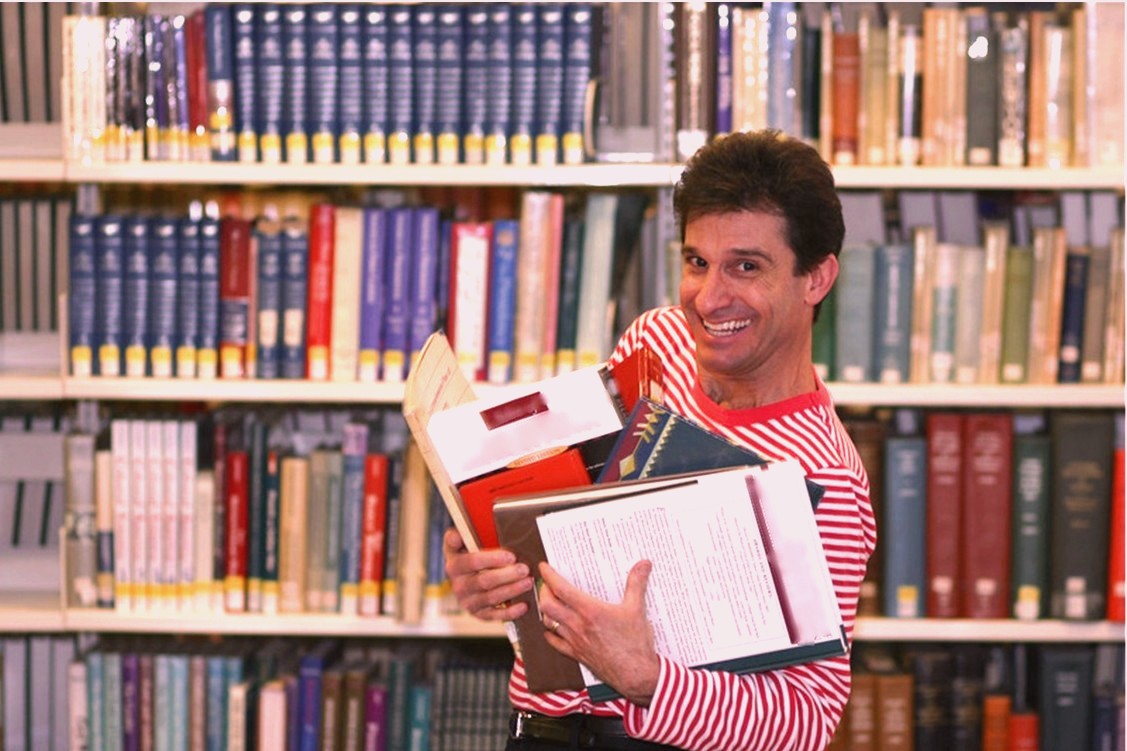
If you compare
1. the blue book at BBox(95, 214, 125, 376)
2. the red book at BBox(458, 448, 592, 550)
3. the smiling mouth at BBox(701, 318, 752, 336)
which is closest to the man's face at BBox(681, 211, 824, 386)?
the smiling mouth at BBox(701, 318, 752, 336)

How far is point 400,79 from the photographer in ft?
8.47

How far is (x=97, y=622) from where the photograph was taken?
2.64 m

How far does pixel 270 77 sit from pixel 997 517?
1.65m

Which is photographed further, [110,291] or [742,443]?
[110,291]

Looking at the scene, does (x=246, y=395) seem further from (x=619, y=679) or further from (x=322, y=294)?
(x=619, y=679)

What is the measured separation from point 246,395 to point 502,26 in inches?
34.1

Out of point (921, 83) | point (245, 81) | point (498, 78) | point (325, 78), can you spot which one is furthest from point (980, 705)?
point (245, 81)

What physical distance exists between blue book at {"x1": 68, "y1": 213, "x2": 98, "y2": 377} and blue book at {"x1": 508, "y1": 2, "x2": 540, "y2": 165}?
85cm

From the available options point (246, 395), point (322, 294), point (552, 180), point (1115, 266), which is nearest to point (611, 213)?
point (552, 180)

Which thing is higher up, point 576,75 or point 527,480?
point 576,75

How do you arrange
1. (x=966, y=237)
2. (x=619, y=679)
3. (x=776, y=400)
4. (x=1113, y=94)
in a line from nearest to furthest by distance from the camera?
(x=619, y=679) → (x=776, y=400) → (x=1113, y=94) → (x=966, y=237)

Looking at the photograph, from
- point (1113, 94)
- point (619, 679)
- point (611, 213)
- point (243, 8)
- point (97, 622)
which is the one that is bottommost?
point (97, 622)

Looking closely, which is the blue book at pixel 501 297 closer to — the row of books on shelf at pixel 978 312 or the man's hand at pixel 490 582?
the row of books on shelf at pixel 978 312

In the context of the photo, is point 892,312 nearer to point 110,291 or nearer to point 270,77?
point 270,77
